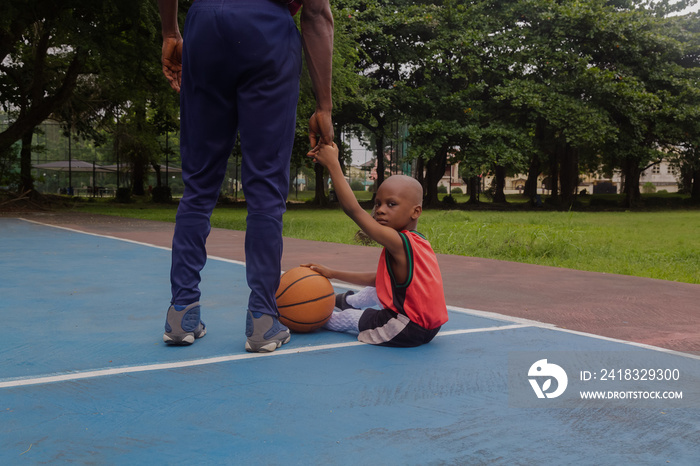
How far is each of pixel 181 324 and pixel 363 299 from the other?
127cm

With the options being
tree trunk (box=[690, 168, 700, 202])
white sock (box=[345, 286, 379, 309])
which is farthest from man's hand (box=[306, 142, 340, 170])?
tree trunk (box=[690, 168, 700, 202])

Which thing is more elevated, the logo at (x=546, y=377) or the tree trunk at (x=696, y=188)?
the tree trunk at (x=696, y=188)

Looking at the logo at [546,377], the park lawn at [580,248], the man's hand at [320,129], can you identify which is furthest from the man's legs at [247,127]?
the park lawn at [580,248]

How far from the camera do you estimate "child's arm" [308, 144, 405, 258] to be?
3.19 m

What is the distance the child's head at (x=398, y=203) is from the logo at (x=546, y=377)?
1024 mm

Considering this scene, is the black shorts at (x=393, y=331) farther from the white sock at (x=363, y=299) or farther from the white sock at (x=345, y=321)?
the white sock at (x=363, y=299)

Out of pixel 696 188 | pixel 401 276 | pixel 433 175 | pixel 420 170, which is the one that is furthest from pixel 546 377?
pixel 696 188

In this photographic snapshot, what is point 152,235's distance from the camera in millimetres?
10992

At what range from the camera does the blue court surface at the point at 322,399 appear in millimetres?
2045

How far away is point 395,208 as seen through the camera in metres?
3.47

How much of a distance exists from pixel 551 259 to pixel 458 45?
20974mm

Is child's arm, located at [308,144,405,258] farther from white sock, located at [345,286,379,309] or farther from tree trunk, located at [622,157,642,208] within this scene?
tree trunk, located at [622,157,642,208]

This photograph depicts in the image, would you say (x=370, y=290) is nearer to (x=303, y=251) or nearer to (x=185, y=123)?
(x=185, y=123)

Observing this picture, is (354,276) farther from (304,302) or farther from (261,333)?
(261,333)
